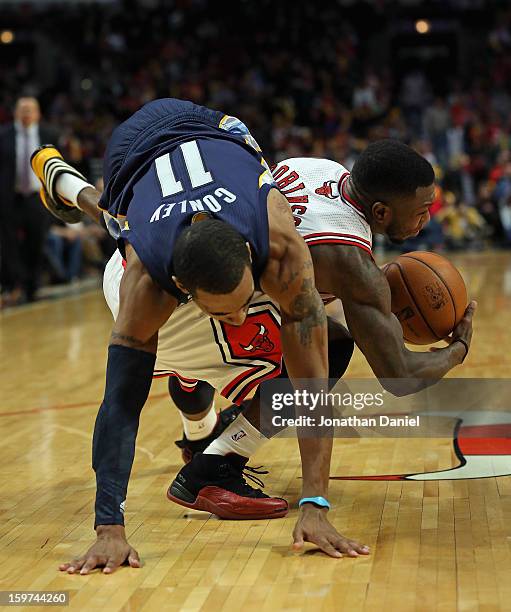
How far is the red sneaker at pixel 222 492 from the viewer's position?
3.60 m

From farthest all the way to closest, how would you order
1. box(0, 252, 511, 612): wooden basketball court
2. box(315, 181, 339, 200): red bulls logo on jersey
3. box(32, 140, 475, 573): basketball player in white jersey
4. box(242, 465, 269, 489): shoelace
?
box(242, 465, 269, 489): shoelace → box(315, 181, 339, 200): red bulls logo on jersey → box(32, 140, 475, 573): basketball player in white jersey → box(0, 252, 511, 612): wooden basketball court

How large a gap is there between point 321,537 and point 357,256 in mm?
930

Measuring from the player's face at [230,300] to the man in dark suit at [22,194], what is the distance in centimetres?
708

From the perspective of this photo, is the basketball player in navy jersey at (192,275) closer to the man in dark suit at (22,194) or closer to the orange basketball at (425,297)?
the orange basketball at (425,297)

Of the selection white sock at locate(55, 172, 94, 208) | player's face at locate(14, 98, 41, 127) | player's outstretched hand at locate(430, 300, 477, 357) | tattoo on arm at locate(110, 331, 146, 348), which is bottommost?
player's outstretched hand at locate(430, 300, 477, 357)

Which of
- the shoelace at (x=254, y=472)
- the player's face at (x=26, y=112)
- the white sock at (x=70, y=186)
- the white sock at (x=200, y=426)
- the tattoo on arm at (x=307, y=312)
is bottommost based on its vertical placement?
the shoelace at (x=254, y=472)

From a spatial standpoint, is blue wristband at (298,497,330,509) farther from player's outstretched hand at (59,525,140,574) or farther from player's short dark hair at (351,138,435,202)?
player's short dark hair at (351,138,435,202)

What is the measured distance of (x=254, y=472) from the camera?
4.04m

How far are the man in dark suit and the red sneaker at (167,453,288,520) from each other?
6.41 m

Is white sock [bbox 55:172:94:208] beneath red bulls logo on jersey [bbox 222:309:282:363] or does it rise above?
above

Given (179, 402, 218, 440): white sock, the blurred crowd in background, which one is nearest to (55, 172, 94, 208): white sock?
(179, 402, 218, 440): white sock

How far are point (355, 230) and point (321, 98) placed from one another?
16652 mm

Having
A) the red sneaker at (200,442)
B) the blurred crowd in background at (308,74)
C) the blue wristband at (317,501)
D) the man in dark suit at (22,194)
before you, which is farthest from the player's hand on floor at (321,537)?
the blurred crowd in background at (308,74)

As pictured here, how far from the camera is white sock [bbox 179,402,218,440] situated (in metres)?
4.23
